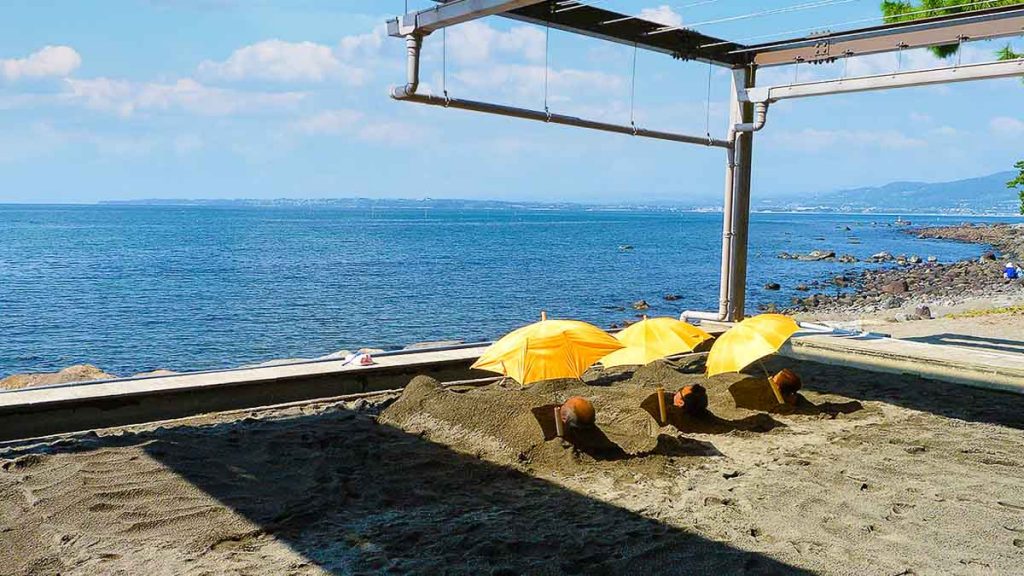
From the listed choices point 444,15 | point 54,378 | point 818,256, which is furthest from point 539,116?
point 818,256

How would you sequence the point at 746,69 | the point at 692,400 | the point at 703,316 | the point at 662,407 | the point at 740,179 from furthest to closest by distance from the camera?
the point at 703,316
the point at 740,179
the point at 746,69
the point at 692,400
the point at 662,407

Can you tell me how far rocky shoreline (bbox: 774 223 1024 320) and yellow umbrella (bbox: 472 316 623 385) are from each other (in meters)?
20.6

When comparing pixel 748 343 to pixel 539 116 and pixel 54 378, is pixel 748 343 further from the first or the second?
pixel 54 378

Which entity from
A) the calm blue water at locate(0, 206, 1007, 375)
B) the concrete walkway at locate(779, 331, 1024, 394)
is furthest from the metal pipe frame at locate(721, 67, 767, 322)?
the calm blue water at locate(0, 206, 1007, 375)

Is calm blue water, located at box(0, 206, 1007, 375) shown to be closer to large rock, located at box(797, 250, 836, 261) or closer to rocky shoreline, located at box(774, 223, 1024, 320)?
large rock, located at box(797, 250, 836, 261)

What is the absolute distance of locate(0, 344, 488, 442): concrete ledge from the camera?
7.66 m

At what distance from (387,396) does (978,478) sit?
5906 mm

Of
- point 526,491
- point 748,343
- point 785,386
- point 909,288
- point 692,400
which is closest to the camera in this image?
point 526,491

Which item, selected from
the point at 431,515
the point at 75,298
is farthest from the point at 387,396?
the point at 75,298

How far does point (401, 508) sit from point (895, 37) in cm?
858

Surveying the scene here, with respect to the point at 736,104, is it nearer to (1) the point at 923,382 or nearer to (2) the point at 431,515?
(1) the point at 923,382

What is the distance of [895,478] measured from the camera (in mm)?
6910

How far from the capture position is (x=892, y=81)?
10195 millimetres

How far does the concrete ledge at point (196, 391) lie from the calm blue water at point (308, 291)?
17.2 metres
